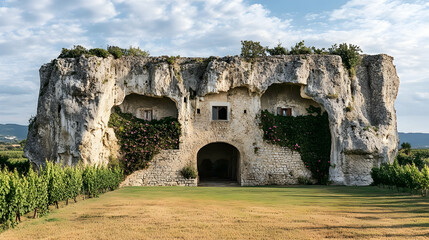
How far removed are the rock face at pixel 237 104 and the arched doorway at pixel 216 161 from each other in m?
5.75

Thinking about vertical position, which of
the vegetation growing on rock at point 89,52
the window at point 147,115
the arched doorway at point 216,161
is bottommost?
the arched doorway at point 216,161

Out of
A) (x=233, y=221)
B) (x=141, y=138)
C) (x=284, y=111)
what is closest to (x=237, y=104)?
(x=284, y=111)

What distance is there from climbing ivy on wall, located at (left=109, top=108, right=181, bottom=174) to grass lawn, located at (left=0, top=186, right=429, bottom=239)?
10703mm

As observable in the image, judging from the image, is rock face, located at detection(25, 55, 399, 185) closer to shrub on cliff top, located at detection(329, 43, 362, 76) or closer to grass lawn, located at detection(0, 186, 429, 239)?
shrub on cliff top, located at detection(329, 43, 362, 76)

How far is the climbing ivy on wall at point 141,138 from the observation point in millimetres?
25062

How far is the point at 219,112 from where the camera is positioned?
88.8ft

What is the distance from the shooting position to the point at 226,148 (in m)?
32.7

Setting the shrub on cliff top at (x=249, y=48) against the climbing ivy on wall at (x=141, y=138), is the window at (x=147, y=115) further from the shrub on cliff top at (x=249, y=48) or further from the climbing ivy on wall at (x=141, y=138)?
the shrub on cliff top at (x=249, y=48)

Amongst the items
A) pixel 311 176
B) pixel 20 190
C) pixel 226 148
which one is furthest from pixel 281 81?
pixel 20 190

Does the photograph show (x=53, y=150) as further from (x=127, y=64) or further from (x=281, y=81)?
(x=281, y=81)

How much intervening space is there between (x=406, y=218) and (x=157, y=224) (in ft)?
23.4

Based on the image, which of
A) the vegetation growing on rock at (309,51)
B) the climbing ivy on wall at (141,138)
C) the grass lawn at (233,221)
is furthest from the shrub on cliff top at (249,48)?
the grass lawn at (233,221)

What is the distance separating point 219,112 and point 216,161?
7384 mm

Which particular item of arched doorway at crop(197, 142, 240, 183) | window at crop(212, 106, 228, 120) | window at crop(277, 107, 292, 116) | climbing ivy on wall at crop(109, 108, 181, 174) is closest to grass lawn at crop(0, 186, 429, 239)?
climbing ivy on wall at crop(109, 108, 181, 174)
